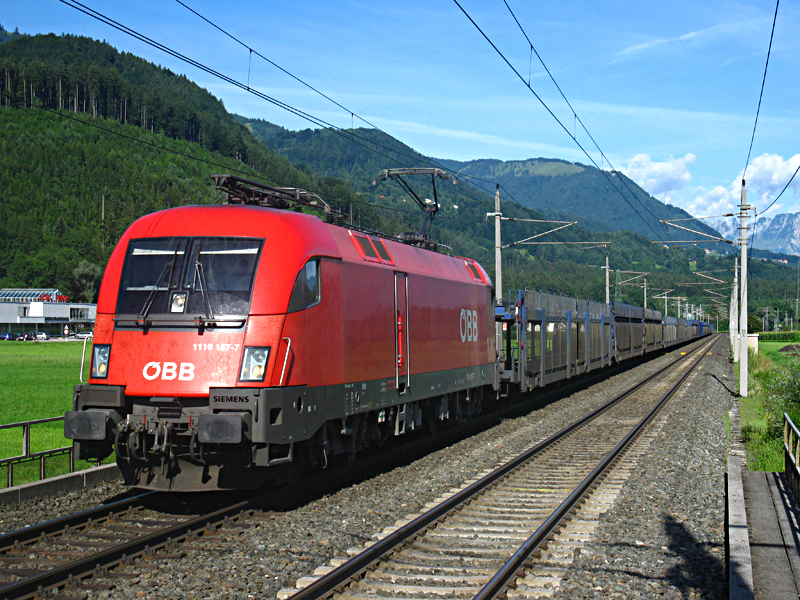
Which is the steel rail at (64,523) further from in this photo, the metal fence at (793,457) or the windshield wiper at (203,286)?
the metal fence at (793,457)

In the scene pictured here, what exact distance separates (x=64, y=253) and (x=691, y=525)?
A: 443 ft

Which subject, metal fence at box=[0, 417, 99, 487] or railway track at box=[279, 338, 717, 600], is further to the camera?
metal fence at box=[0, 417, 99, 487]

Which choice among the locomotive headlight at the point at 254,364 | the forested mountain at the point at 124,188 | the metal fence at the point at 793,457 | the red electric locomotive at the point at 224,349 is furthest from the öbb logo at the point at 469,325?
the forested mountain at the point at 124,188

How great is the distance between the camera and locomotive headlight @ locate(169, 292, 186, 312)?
9.22 metres

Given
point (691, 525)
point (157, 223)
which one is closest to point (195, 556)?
point (157, 223)

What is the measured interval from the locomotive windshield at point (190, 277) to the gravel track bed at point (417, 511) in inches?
105

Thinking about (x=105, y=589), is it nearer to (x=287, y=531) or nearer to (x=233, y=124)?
(x=287, y=531)

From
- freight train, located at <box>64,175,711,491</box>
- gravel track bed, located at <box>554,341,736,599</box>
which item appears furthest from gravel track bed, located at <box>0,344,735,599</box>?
freight train, located at <box>64,175,711,491</box>

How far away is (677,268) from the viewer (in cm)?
16862

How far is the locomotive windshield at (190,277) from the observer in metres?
9.18

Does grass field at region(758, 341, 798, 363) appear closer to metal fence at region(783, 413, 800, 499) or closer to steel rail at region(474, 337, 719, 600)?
steel rail at region(474, 337, 719, 600)

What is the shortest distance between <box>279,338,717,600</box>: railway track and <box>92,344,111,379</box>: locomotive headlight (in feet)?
13.2

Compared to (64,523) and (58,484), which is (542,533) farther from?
(58,484)

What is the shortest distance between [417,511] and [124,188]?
149 meters
